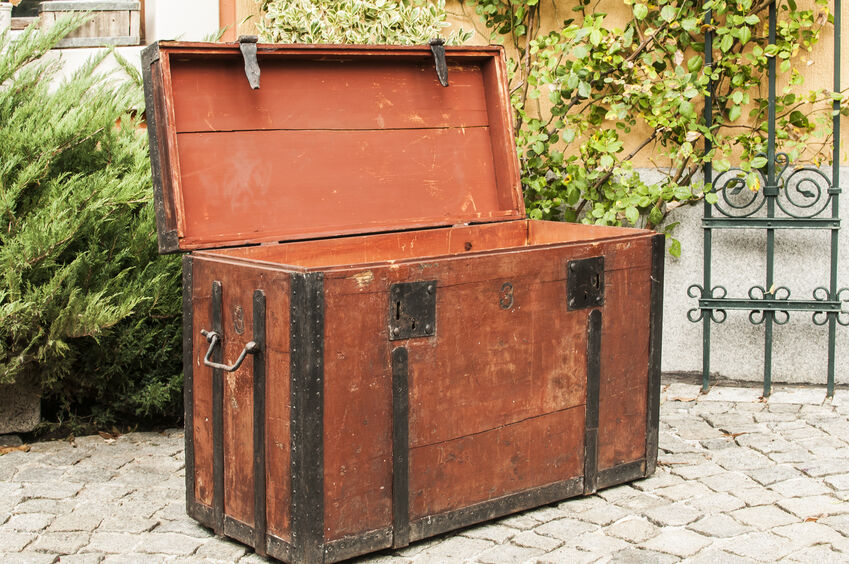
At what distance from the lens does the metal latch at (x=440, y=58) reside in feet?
13.5

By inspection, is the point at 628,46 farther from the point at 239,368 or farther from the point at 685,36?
the point at 239,368

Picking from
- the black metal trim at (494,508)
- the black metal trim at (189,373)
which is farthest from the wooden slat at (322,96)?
the black metal trim at (494,508)

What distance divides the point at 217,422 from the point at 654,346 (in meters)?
1.65

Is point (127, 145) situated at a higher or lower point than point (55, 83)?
lower

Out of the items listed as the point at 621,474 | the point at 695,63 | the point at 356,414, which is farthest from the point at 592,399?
the point at 695,63

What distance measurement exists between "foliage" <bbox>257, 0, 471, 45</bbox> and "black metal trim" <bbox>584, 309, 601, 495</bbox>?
83.1 inches

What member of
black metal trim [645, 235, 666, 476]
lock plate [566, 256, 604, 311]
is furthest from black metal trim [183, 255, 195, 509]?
black metal trim [645, 235, 666, 476]

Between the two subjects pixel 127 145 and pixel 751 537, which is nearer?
pixel 751 537

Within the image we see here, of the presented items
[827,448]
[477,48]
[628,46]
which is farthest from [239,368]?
[628,46]

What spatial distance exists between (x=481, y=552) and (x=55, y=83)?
3.78 metres

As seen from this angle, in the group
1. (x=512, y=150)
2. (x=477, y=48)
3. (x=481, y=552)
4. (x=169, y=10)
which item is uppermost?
(x=169, y=10)

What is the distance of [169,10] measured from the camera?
557 centimetres

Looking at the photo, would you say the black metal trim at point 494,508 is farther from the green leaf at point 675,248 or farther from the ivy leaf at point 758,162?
the ivy leaf at point 758,162

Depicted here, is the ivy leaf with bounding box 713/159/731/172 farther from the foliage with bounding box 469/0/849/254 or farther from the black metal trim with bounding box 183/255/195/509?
the black metal trim with bounding box 183/255/195/509
